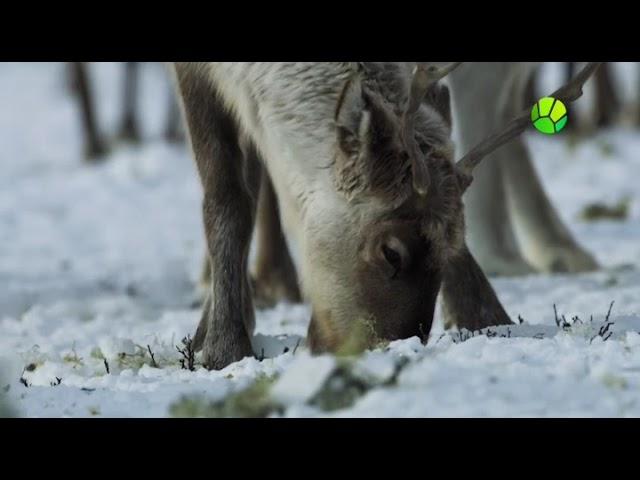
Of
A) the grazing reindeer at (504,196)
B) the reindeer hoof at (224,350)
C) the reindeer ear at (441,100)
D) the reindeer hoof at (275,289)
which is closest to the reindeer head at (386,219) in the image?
the reindeer ear at (441,100)

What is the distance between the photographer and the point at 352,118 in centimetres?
527

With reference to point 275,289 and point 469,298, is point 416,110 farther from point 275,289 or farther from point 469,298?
point 275,289

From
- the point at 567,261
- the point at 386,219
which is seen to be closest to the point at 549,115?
the point at 386,219

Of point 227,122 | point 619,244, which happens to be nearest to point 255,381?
point 227,122

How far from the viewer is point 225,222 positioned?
257 inches

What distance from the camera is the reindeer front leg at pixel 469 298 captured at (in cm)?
652

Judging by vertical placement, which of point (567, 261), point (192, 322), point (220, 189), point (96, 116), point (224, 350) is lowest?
point (567, 261)

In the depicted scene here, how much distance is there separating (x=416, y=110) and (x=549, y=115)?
0.56 metres

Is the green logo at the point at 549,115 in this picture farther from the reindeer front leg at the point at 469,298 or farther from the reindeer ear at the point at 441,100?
the reindeer front leg at the point at 469,298

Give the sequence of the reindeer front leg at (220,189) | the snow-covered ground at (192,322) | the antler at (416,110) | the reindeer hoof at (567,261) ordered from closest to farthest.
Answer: the snow-covered ground at (192,322) → the antler at (416,110) → the reindeer front leg at (220,189) → the reindeer hoof at (567,261)

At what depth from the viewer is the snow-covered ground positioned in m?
4.06

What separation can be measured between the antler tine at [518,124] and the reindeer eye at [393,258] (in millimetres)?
488

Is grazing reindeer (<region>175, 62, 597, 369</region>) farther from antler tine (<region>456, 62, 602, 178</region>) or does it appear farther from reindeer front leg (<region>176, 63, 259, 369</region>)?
reindeer front leg (<region>176, 63, 259, 369</region>)
